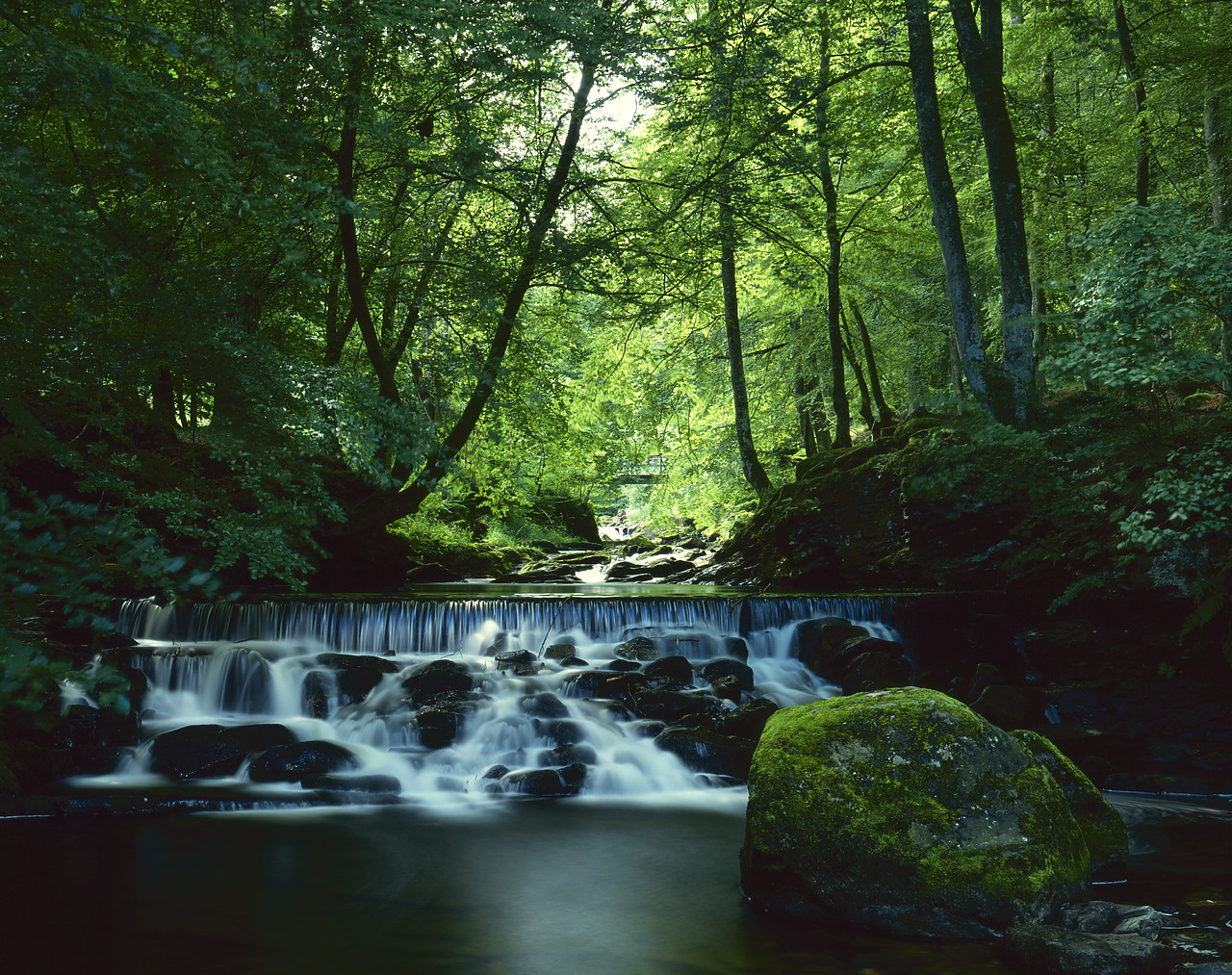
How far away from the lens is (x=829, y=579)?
14102 mm

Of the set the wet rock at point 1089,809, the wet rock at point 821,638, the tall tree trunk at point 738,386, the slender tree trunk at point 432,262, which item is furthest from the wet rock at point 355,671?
the tall tree trunk at point 738,386

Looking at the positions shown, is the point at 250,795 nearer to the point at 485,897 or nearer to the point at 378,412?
the point at 485,897

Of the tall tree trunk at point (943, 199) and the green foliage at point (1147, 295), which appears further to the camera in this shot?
the tall tree trunk at point (943, 199)

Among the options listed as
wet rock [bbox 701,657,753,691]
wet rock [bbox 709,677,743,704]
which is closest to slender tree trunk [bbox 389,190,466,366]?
wet rock [bbox 701,657,753,691]

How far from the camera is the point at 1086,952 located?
13.3 feet

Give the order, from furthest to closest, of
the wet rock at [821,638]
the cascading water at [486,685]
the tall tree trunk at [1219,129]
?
1. the tall tree trunk at [1219,129]
2. the wet rock at [821,638]
3. the cascading water at [486,685]

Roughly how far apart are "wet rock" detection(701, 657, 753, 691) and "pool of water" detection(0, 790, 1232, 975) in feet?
8.64

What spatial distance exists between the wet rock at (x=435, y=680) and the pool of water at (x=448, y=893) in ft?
6.90

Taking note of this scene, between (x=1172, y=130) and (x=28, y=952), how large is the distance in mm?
16681

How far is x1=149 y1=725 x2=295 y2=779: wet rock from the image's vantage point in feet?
25.8

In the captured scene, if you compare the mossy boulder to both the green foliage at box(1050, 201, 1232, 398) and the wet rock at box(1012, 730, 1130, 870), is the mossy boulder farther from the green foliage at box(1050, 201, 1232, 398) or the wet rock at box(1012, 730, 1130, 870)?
the green foliage at box(1050, 201, 1232, 398)

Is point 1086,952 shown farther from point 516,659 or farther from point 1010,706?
point 516,659

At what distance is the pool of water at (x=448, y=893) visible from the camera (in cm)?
468

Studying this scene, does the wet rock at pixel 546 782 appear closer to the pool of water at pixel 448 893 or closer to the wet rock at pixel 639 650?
the pool of water at pixel 448 893
